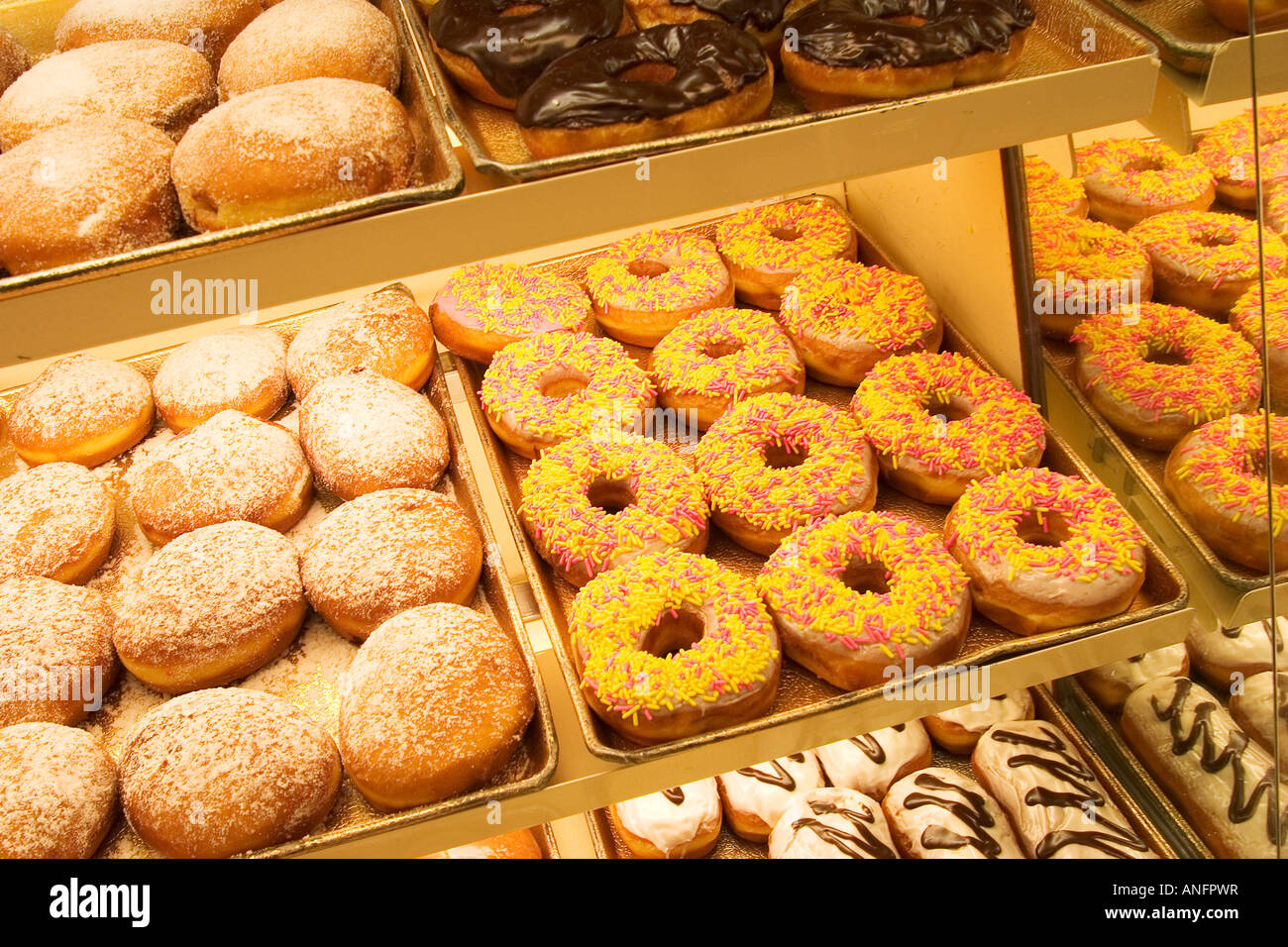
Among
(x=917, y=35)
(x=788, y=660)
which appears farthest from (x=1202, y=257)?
(x=788, y=660)

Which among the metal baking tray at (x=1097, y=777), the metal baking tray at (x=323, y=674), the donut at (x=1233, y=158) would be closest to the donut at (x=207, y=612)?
the metal baking tray at (x=323, y=674)

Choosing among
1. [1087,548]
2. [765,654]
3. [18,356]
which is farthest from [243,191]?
[1087,548]

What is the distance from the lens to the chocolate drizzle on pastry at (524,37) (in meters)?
1.43

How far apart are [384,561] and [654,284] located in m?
0.92

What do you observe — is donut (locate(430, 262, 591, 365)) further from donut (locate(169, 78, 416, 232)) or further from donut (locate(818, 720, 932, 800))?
donut (locate(818, 720, 932, 800))

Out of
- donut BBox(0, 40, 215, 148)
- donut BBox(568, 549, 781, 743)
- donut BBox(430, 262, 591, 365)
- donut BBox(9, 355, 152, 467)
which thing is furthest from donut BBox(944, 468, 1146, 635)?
donut BBox(9, 355, 152, 467)

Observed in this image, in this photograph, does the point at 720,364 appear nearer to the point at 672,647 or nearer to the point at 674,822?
the point at 672,647

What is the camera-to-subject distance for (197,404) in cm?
204

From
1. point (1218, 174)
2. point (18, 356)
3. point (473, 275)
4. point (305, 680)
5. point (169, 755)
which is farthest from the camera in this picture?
point (1218, 174)

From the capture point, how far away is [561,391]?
2129mm

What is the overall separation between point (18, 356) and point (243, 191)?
1.07 ft

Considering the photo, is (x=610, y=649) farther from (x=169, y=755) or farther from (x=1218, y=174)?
(x=1218, y=174)

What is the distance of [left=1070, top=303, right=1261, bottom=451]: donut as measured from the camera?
6.20 ft

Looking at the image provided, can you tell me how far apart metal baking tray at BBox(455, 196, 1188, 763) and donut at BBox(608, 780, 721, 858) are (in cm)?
49
